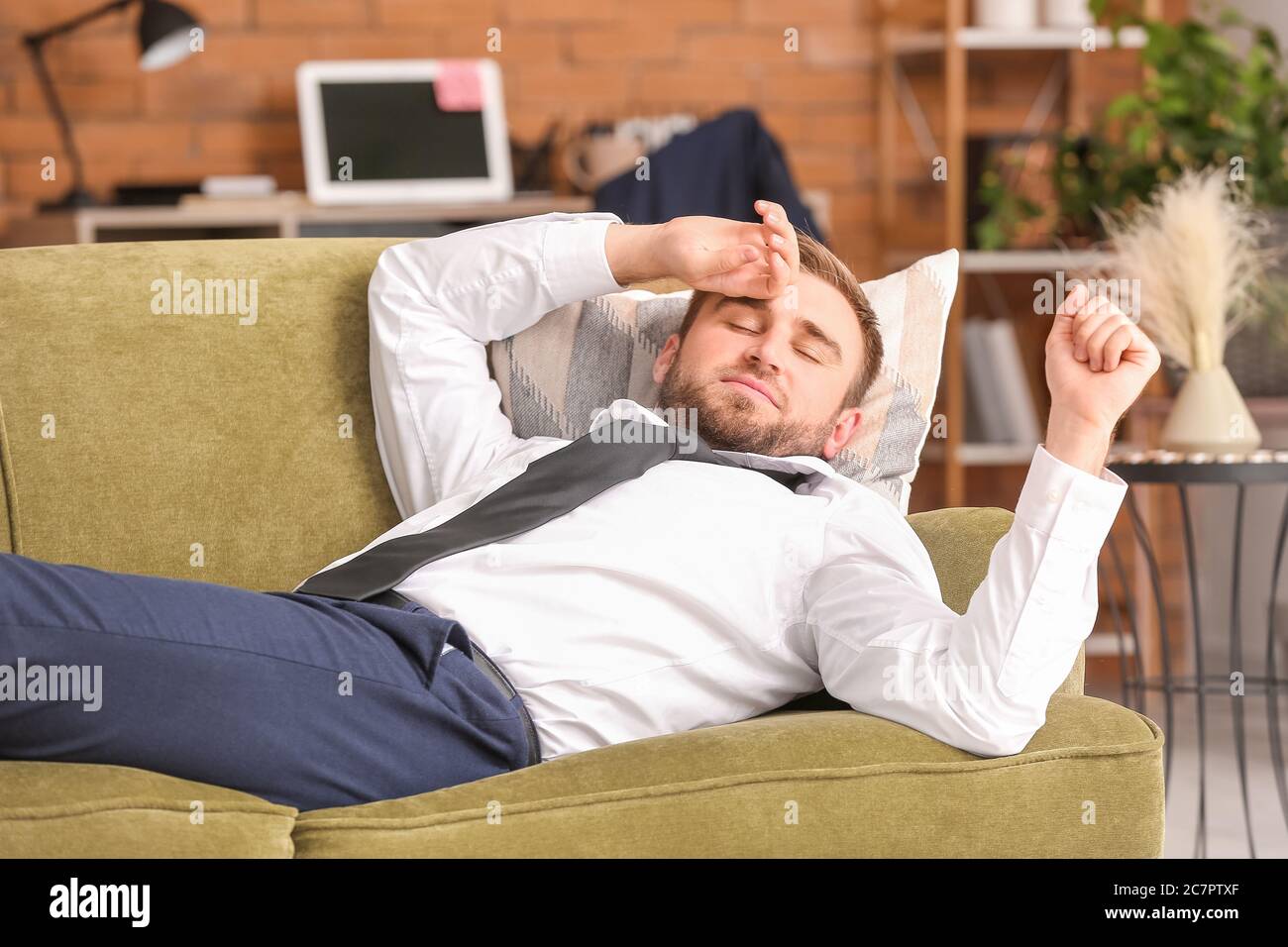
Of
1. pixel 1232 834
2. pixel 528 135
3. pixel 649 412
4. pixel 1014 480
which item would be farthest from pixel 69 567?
pixel 1014 480

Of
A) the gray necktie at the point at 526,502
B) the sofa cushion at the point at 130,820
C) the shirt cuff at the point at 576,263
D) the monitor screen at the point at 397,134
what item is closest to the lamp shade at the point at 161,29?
the monitor screen at the point at 397,134

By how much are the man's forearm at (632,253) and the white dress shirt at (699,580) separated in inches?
0.6

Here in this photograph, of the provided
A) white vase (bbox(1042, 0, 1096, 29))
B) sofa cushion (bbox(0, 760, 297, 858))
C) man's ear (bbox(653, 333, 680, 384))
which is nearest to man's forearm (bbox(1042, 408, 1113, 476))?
man's ear (bbox(653, 333, 680, 384))

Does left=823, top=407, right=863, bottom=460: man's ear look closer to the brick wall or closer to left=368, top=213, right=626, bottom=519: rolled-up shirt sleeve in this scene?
left=368, top=213, right=626, bottom=519: rolled-up shirt sleeve

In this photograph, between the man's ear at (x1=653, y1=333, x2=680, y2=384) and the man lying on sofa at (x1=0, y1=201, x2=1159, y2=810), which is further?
the man's ear at (x1=653, y1=333, x2=680, y2=384)

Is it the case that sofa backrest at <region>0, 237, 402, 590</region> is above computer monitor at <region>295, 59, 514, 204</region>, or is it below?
below

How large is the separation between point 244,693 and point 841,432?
2.40ft

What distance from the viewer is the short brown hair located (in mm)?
1586

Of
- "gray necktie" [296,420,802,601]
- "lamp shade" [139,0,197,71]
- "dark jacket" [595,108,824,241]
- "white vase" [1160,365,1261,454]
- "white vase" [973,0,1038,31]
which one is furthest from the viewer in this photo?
"white vase" [973,0,1038,31]

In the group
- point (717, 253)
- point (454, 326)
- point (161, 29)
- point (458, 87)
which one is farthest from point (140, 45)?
point (717, 253)

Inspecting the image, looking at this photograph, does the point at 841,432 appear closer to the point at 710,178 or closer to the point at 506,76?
the point at 710,178

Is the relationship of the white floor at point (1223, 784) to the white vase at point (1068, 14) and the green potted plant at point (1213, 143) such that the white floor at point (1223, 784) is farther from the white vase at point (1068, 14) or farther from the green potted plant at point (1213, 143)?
the white vase at point (1068, 14)

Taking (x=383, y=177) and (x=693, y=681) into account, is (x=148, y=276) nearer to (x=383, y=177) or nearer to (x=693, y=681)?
(x=693, y=681)

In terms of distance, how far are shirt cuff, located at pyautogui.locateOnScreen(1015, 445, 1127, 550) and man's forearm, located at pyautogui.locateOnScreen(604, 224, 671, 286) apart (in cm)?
58
